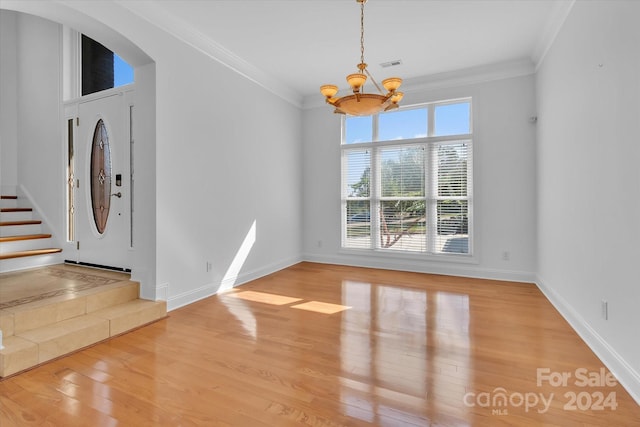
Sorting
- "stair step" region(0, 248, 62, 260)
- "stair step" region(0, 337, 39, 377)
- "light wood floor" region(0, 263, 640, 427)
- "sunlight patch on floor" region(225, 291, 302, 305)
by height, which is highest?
"stair step" region(0, 248, 62, 260)

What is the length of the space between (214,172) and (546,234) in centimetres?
433

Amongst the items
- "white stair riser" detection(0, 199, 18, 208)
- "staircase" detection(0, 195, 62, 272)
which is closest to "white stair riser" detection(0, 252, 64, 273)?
"staircase" detection(0, 195, 62, 272)

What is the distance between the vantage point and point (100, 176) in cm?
410

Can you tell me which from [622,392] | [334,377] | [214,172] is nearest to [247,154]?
[214,172]

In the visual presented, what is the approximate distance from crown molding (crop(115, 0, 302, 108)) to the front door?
3.11 ft

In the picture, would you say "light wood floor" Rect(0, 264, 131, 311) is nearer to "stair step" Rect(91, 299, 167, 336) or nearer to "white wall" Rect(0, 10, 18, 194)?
"stair step" Rect(91, 299, 167, 336)

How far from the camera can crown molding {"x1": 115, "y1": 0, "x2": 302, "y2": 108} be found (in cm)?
318

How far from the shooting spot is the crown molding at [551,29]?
124 inches

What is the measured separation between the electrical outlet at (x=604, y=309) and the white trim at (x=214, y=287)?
3.93 m

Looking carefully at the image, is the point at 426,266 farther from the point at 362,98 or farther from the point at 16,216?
the point at 16,216

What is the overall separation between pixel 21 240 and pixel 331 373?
4634 mm

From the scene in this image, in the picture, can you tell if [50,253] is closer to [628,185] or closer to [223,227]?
[223,227]

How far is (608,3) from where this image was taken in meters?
2.31


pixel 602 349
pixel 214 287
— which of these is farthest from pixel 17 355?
pixel 602 349
